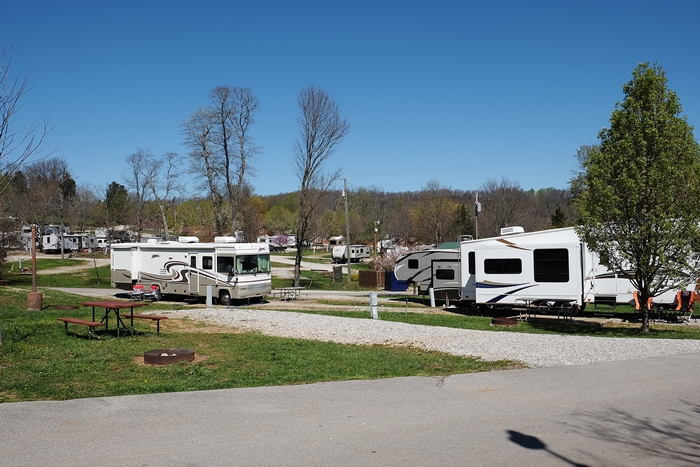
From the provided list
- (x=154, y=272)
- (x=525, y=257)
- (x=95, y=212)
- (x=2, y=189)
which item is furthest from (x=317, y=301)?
(x=95, y=212)

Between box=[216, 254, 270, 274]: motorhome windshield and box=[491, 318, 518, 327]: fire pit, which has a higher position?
box=[216, 254, 270, 274]: motorhome windshield

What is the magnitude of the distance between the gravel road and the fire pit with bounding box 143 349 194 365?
4409 mm

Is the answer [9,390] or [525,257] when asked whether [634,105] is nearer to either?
[525,257]

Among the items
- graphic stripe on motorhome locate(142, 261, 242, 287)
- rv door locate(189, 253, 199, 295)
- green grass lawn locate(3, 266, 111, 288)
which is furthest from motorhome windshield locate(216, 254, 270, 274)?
green grass lawn locate(3, 266, 111, 288)

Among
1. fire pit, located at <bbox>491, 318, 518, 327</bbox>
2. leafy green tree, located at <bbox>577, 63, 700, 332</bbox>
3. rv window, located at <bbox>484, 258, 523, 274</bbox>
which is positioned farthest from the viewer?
rv window, located at <bbox>484, 258, 523, 274</bbox>

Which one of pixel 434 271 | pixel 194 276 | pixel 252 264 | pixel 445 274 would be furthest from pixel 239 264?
pixel 445 274

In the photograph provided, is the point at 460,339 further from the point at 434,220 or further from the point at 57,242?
the point at 57,242

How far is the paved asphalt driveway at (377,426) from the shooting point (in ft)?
19.5

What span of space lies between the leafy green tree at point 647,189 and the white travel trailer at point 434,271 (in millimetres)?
10153

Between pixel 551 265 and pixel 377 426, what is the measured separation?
50.6ft

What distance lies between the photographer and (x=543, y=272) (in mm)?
20922

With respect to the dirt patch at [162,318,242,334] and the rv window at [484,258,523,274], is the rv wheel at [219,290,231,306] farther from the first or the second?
the rv window at [484,258,523,274]

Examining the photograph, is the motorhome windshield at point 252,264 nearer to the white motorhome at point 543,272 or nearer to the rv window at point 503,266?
the white motorhome at point 543,272

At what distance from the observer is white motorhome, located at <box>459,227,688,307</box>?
2033cm
